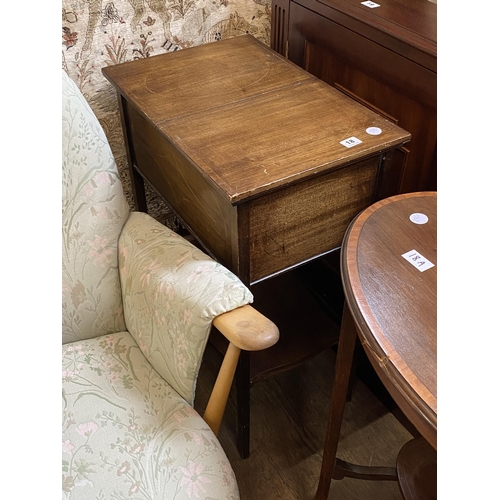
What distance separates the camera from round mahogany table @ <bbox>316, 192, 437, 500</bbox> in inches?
26.0

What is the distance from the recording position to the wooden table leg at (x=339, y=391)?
908mm

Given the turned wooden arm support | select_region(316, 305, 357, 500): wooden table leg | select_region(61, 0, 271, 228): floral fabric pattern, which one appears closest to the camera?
the turned wooden arm support

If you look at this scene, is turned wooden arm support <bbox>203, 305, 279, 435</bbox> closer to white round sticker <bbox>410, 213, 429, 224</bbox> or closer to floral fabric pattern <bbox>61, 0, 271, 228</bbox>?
white round sticker <bbox>410, 213, 429, 224</bbox>

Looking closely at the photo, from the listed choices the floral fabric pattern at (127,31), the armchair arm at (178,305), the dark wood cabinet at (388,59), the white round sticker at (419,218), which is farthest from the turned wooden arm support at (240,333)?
the floral fabric pattern at (127,31)

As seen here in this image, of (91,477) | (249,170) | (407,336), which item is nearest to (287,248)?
(249,170)

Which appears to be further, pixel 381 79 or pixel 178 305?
pixel 381 79

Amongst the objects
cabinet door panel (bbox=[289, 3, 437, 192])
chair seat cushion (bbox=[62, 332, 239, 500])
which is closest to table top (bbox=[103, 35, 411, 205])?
cabinet door panel (bbox=[289, 3, 437, 192])

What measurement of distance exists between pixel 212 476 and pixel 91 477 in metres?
0.18

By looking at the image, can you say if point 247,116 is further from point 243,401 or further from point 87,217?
point 243,401

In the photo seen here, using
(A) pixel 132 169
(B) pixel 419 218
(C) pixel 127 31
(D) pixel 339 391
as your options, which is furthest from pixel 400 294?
(C) pixel 127 31

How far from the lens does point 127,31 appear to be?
1.33 m

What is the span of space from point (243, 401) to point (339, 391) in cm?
28

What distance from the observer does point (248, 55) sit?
130 centimetres

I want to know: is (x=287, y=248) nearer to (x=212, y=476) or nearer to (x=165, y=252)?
(x=165, y=252)
